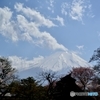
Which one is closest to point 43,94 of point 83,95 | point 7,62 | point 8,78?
point 83,95

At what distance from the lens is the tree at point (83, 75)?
58216 millimetres

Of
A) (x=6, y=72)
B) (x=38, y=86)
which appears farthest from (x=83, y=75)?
(x=38, y=86)

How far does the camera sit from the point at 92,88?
5747 cm

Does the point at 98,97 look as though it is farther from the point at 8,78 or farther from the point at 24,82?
the point at 24,82

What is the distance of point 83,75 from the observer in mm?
59594

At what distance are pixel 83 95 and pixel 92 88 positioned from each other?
2020cm

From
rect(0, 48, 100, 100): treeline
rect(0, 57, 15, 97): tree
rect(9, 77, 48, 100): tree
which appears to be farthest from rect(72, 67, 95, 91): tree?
rect(9, 77, 48, 100): tree

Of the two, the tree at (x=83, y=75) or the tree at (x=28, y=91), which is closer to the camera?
the tree at (x=28, y=91)

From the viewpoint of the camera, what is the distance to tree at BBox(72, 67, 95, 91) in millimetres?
58216

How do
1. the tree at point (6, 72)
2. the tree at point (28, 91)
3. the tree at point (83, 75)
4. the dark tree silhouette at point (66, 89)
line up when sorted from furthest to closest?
the tree at point (83, 75) → the tree at point (6, 72) → the dark tree silhouette at point (66, 89) → the tree at point (28, 91)

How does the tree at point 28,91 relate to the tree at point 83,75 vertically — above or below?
below

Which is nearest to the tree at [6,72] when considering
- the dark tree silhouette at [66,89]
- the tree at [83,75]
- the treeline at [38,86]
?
the treeline at [38,86]

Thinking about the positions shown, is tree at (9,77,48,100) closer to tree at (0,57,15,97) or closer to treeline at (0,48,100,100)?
treeline at (0,48,100,100)

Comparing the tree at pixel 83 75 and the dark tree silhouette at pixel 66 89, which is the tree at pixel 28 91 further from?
the tree at pixel 83 75
